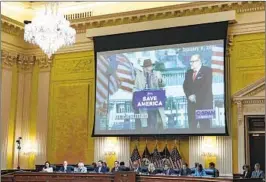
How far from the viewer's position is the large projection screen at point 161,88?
12.1m

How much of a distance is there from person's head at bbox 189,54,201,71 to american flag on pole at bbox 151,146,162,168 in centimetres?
280

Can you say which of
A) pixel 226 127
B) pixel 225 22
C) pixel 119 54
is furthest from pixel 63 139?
pixel 225 22

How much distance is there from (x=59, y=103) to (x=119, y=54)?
2954mm

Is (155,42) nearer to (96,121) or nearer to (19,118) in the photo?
(96,121)

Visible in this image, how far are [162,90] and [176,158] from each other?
2.15 metres

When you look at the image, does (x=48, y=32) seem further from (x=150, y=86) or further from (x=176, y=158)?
(x=176, y=158)

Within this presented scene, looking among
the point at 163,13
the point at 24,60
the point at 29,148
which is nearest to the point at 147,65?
the point at 163,13

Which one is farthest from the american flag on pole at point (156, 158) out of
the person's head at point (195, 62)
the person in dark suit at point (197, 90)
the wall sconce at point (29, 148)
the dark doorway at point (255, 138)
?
the wall sconce at point (29, 148)

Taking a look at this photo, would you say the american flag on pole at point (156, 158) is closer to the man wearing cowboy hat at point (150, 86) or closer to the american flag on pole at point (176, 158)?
the american flag on pole at point (176, 158)

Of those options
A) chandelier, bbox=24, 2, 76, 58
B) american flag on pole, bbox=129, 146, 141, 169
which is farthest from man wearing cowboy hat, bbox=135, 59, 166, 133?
chandelier, bbox=24, 2, 76, 58

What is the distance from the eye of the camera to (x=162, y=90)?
12.9 metres

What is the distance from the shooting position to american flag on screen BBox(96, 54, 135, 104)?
13538 millimetres

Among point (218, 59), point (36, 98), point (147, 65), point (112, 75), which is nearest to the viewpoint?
point (218, 59)

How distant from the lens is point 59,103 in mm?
14805
